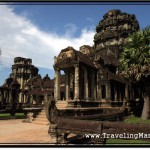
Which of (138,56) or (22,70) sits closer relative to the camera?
(138,56)

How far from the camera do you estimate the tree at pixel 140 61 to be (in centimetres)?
2375

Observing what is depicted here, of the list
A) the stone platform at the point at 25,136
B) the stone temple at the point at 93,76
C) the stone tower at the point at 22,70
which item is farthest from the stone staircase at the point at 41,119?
the stone tower at the point at 22,70

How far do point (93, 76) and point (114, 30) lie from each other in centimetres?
2224

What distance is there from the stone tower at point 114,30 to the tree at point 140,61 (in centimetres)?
1720

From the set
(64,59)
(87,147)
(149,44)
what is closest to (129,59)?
(149,44)

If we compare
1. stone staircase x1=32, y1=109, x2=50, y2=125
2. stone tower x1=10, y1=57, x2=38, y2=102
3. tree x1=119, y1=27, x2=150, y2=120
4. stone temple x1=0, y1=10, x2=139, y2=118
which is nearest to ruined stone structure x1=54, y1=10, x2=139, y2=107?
stone temple x1=0, y1=10, x2=139, y2=118

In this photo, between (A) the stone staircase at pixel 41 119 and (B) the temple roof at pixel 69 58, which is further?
(B) the temple roof at pixel 69 58

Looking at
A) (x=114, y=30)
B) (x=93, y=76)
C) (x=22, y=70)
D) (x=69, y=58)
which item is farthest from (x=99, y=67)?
(x=22, y=70)

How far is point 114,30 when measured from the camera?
1877 inches

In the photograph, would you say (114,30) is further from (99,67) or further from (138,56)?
(138,56)

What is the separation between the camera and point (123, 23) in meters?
49.0

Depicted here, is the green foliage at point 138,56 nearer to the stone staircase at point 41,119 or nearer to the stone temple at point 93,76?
the stone temple at point 93,76

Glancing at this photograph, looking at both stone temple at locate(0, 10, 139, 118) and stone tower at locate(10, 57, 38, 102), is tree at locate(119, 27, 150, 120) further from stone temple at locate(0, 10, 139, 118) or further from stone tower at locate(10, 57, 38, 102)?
stone tower at locate(10, 57, 38, 102)
